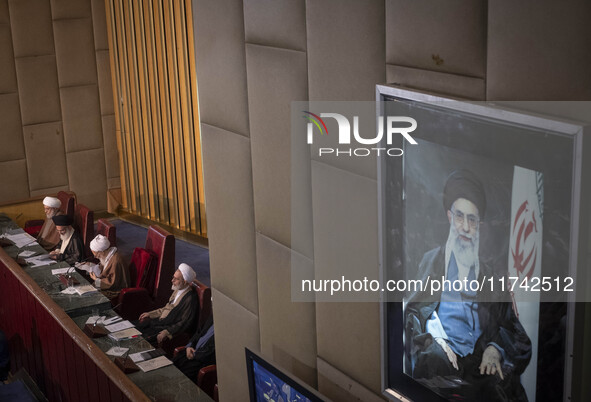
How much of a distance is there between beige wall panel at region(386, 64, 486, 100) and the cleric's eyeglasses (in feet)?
1.07

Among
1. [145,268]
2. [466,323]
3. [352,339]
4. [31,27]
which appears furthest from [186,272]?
[31,27]

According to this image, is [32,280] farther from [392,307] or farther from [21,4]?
[21,4]

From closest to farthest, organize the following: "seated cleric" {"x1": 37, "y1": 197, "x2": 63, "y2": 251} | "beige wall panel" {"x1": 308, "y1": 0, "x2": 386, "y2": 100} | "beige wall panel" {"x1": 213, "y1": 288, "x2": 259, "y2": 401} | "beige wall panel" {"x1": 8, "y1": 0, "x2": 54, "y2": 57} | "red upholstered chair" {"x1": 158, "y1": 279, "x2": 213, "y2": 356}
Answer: "beige wall panel" {"x1": 308, "y1": 0, "x2": 386, "y2": 100} → "beige wall panel" {"x1": 213, "y1": 288, "x2": 259, "y2": 401} → "red upholstered chair" {"x1": 158, "y1": 279, "x2": 213, "y2": 356} → "seated cleric" {"x1": 37, "y1": 197, "x2": 63, "y2": 251} → "beige wall panel" {"x1": 8, "y1": 0, "x2": 54, "y2": 57}

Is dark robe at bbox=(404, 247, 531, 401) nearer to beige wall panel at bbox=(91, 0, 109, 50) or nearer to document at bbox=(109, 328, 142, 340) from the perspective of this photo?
document at bbox=(109, 328, 142, 340)

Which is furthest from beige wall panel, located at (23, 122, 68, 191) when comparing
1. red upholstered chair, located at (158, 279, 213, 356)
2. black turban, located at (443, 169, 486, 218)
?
black turban, located at (443, 169, 486, 218)

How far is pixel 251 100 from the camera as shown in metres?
3.01

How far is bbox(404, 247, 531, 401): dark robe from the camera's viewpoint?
197 centimetres

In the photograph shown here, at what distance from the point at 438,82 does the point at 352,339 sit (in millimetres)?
1073

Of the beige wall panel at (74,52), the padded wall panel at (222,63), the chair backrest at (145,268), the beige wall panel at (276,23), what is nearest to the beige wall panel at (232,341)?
the padded wall panel at (222,63)

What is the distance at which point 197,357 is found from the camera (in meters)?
5.26

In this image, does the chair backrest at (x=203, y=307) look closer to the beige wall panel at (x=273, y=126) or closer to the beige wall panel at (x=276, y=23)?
the beige wall panel at (x=273, y=126)

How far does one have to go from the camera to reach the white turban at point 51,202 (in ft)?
26.8

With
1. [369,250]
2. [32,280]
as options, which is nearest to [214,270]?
[369,250]

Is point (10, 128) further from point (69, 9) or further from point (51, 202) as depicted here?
point (51, 202)
